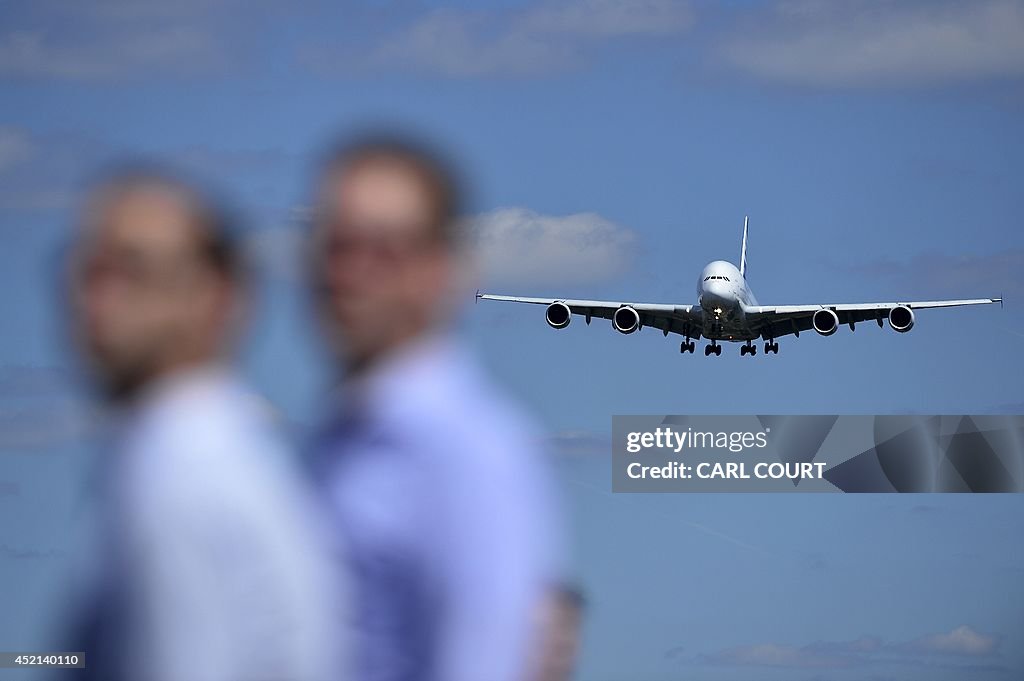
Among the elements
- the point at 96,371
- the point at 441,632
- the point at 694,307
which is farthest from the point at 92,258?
the point at 694,307

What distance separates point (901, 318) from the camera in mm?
56219

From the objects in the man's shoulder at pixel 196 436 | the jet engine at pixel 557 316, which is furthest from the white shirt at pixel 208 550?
→ the jet engine at pixel 557 316

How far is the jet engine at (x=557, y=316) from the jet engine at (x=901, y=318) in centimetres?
1285

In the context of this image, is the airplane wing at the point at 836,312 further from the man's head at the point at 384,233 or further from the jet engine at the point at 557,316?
the man's head at the point at 384,233

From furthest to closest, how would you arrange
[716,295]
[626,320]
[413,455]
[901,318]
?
[626,320], [901,318], [716,295], [413,455]

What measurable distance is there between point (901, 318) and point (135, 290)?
182ft

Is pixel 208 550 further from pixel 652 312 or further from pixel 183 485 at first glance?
pixel 652 312

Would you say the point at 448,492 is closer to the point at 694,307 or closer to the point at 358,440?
the point at 358,440

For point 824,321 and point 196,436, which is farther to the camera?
point 824,321

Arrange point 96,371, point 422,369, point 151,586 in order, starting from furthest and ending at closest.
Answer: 1. point 422,369
2. point 96,371
3. point 151,586

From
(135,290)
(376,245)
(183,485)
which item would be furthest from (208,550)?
(376,245)

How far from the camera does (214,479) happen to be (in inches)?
115

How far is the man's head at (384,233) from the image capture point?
3482 millimetres

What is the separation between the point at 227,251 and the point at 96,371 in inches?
15.6
